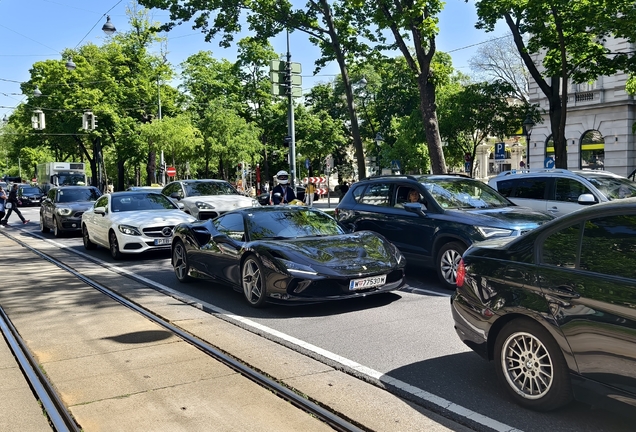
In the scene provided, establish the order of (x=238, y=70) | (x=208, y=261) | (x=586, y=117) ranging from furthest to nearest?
(x=238, y=70), (x=586, y=117), (x=208, y=261)

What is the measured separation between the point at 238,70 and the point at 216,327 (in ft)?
162

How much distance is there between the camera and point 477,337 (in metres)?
4.61

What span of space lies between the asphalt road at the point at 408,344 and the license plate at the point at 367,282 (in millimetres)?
341

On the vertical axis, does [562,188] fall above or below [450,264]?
above

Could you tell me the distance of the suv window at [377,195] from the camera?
10523mm

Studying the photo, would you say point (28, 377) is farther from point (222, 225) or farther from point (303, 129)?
point (303, 129)

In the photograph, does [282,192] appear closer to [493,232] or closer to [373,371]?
[493,232]

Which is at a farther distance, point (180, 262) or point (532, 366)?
point (180, 262)

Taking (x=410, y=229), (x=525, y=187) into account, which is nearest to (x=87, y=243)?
(x=410, y=229)

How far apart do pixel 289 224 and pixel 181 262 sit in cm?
242

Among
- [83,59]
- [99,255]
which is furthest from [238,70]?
[99,255]

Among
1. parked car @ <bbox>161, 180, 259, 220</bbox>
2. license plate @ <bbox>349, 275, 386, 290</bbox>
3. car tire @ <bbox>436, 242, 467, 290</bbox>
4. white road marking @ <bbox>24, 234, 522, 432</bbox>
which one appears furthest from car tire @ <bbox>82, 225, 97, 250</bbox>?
license plate @ <bbox>349, 275, 386, 290</bbox>

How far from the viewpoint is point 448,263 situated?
8953 millimetres

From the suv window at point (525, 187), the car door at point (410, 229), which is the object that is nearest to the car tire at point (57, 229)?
the car door at point (410, 229)
